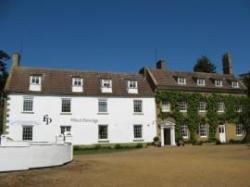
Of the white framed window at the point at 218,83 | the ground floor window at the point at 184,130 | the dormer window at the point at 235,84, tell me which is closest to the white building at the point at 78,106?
the ground floor window at the point at 184,130

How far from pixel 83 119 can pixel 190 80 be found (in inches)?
603

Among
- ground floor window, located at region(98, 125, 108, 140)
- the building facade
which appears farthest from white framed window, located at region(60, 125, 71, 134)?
the building facade

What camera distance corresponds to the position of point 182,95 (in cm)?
3578

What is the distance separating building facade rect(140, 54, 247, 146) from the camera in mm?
34844

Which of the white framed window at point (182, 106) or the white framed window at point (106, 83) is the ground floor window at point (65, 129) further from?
the white framed window at point (182, 106)

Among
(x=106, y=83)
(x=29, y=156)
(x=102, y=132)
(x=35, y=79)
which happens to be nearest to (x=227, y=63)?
(x=106, y=83)

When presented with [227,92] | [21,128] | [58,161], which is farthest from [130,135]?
[58,161]

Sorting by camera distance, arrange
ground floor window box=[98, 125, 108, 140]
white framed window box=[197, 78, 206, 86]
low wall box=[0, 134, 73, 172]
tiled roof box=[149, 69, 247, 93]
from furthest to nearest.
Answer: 1. white framed window box=[197, 78, 206, 86]
2. tiled roof box=[149, 69, 247, 93]
3. ground floor window box=[98, 125, 108, 140]
4. low wall box=[0, 134, 73, 172]

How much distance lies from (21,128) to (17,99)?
2.97 metres

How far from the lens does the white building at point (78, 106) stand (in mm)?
29891

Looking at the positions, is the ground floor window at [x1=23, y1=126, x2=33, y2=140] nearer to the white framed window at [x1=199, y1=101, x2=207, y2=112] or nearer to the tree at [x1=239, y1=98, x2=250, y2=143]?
the white framed window at [x1=199, y1=101, x2=207, y2=112]

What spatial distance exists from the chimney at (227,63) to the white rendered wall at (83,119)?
15.5 m

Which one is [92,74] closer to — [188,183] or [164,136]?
[164,136]

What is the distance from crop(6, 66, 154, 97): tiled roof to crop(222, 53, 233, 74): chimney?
14608 millimetres
